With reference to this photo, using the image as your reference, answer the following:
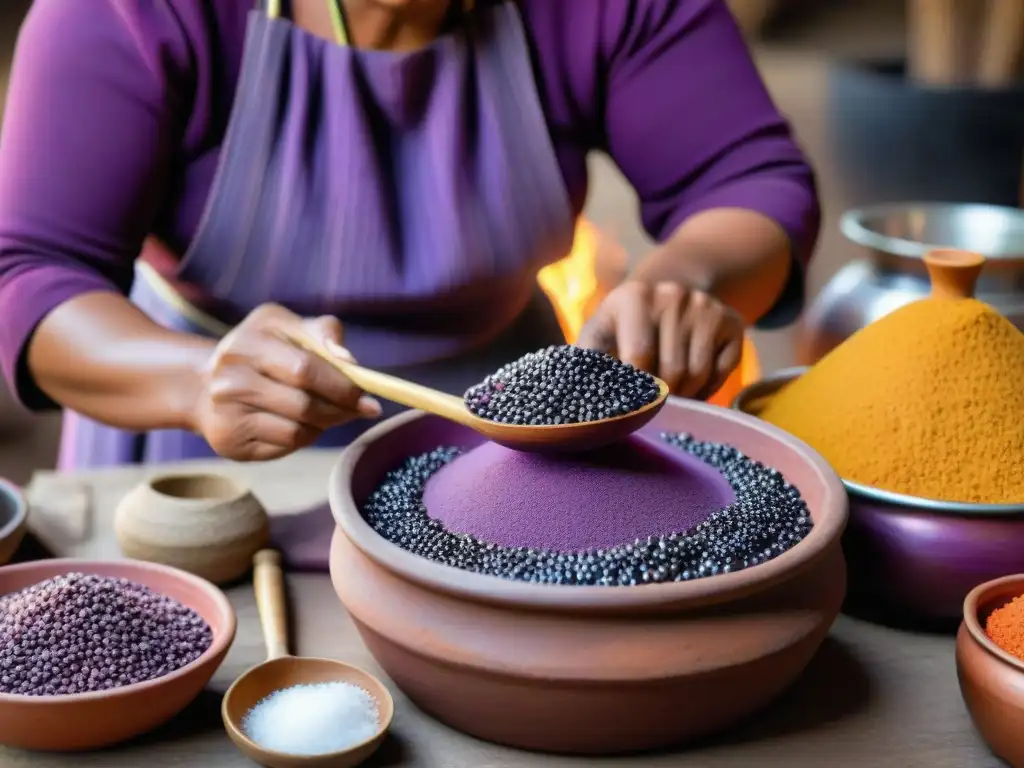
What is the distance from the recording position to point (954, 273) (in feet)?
2.90

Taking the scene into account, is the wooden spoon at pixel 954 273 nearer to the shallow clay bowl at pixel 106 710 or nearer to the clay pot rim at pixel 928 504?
the clay pot rim at pixel 928 504

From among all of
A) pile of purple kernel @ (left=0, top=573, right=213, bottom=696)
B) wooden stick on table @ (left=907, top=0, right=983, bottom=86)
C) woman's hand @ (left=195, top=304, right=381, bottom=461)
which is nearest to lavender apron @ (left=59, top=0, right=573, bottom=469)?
woman's hand @ (left=195, top=304, right=381, bottom=461)

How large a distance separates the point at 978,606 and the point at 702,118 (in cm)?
72

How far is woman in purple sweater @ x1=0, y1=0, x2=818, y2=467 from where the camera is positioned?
1.01 metres

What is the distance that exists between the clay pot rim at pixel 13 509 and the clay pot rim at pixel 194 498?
88 mm

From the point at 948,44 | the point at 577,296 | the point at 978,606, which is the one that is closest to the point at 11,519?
the point at 978,606

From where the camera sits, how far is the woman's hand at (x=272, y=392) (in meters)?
0.88

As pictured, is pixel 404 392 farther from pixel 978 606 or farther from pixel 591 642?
pixel 978 606

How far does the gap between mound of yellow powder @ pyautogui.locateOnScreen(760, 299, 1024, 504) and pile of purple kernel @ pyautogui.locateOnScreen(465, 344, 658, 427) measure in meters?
0.15

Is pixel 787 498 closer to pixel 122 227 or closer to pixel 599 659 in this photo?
pixel 599 659

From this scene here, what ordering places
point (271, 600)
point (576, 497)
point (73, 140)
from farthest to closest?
point (73, 140), point (271, 600), point (576, 497)

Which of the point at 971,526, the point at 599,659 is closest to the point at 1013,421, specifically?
the point at 971,526

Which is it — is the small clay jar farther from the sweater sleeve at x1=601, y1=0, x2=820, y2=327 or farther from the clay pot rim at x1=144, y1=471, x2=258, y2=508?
the sweater sleeve at x1=601, y1=0, x2=820, y2=327

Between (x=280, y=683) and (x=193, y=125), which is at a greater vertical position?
(x=193, y=125)
